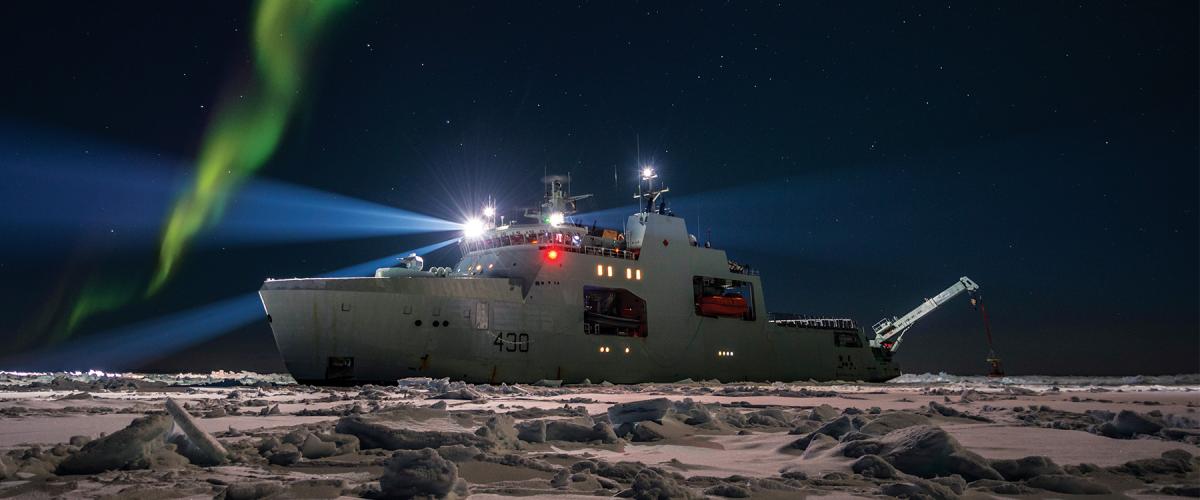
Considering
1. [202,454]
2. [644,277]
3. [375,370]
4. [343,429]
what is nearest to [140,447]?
[202,454]

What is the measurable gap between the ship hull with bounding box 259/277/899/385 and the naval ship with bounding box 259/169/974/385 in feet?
0.16

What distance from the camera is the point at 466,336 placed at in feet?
83.4

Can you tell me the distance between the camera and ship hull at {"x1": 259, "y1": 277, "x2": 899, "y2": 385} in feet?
77.6

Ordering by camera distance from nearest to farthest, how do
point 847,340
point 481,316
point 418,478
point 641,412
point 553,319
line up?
point 418,478 < point 641,412 < point 481,316 < point 553,319 < point 847,340

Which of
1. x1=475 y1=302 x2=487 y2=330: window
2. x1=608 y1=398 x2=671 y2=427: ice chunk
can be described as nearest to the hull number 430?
x1=475 y1=302 x2=487 y2=330: window

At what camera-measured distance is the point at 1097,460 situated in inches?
170

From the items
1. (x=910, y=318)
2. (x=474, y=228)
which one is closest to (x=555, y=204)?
(x=474, y=228)

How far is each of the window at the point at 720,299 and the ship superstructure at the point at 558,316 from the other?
93 millimetres

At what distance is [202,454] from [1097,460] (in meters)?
6.31

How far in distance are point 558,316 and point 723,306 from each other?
36.5 ft

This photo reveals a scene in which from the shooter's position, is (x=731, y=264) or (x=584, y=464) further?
(x=731, y=264)

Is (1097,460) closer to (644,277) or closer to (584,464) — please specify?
(584,464)

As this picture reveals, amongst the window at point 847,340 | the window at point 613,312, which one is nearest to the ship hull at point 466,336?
the window at point 613,312

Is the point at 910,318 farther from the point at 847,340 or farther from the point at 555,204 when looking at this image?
the point at 555,204
